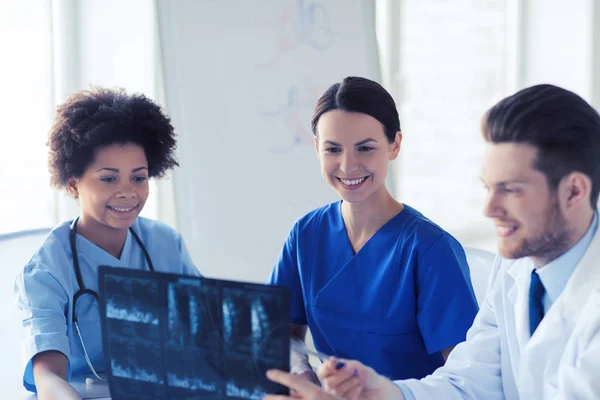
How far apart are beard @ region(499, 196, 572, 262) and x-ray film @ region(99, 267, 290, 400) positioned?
372 mm

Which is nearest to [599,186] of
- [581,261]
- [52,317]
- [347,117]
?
[581,261]

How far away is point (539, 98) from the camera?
3.44ft

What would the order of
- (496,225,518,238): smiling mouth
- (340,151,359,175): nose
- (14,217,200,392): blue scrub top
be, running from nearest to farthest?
(496,225,518,238): smiling mouth, (14,217,200,392): blue scrub top, (340,151,359,175): nose

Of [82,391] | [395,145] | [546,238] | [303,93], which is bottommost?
[82,391]

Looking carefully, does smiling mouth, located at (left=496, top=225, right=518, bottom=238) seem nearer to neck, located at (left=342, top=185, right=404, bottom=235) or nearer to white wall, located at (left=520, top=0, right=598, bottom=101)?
neck, located at (left=342, top=185, right=404, bottom=235)

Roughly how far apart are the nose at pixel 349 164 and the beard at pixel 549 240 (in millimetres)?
477

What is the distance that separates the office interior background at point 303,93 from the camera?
2.58 meters

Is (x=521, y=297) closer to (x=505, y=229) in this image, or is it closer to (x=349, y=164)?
(x=505, y=229)

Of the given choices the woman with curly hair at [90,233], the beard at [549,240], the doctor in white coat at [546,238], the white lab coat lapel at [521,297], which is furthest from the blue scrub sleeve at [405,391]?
the woman with curly hair at [90,233]

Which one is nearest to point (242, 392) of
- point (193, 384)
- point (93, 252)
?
point (193, 384)

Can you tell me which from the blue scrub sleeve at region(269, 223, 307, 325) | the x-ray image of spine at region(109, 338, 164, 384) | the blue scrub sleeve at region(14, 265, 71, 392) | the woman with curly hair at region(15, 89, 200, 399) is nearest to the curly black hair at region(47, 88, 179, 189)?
the woman with curly hair at region(15, 89, 200, 399)

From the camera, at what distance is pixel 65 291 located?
148cm

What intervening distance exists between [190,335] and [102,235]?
0.69 metres

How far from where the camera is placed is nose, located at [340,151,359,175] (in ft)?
4.96
